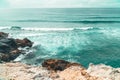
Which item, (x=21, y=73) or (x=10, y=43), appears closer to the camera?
(x=21, y=73)

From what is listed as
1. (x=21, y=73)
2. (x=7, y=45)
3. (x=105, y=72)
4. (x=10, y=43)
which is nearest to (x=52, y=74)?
(x=21, y=73)

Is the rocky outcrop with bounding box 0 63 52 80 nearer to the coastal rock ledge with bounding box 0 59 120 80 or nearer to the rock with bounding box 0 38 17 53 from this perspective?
the coastal rock ledge with bounding box 0 59 120 80

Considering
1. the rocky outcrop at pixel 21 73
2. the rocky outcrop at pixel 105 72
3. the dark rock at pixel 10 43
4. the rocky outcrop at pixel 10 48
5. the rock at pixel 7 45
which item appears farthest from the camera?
the dark rock at pixel 10 43

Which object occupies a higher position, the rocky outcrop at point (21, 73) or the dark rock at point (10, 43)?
the rocky outcrop at point (21, 73)

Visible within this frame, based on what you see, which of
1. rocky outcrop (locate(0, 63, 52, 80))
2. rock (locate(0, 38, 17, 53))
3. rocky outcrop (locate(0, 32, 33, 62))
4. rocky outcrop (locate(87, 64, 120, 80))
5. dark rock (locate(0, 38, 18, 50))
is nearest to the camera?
rocky outcrop (locate(0, 63, 52, 80))

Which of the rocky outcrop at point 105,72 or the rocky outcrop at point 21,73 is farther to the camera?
the rocky outcrop at point 105,72

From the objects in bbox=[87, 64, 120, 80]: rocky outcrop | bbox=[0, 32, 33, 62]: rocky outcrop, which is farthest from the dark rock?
bbox=[87, 64, 120, 80]: rocky outcrop

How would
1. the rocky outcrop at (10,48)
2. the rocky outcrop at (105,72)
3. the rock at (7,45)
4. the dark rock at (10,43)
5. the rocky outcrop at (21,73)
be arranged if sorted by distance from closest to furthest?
the rocky outcrop at (21,73) → the rocky outcrop at (105,72) → the rocky outcrop at (10,48) → the rock at (7,45) → the dark rock at (10,43)

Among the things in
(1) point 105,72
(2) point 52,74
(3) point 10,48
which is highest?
(1) point 105,72

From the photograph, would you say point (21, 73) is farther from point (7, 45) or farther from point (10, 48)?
point (7, 45)

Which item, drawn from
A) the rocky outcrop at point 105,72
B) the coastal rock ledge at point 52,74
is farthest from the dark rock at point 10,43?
the rocky outcrop at point 105,72

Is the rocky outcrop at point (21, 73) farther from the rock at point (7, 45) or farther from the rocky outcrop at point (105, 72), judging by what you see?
the rock at point (7, 45)

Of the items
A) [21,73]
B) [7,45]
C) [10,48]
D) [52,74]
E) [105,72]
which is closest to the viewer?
[21,73]

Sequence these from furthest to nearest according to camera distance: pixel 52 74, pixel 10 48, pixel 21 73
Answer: pixel 10 48
pixel 52 74
pixel 21 73
